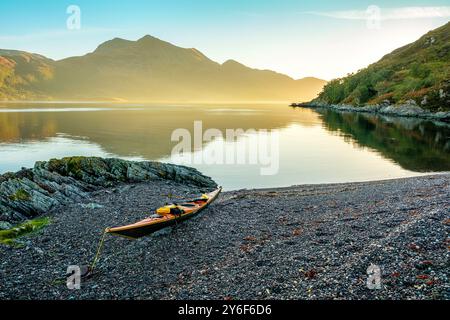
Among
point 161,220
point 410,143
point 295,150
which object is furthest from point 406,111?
point 161,220

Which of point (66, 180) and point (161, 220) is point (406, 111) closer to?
point (66, 180)

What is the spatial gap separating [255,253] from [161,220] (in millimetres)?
7219

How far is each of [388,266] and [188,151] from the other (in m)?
56.8

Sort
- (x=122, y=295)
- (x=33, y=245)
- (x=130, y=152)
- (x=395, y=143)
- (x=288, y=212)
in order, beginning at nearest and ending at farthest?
(x=122, y=295) → (x=33, y=245) → (x=288, y=212) → (x=130, y=152) → (x=395, y=143)

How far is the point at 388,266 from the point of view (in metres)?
15.9

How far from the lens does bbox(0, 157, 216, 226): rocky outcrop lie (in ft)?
99.2

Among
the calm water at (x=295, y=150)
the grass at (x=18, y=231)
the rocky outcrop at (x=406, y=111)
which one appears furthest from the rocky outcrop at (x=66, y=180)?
the rocky outcrop at (x=406, y=111)

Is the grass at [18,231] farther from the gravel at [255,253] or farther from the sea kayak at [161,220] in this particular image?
the sea kayak at [161,220]

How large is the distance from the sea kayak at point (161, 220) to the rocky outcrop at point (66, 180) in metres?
11.8

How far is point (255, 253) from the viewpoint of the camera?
66.9 feet

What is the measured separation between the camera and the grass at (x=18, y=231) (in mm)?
23094

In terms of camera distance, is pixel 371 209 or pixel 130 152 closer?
pixel 371 209
